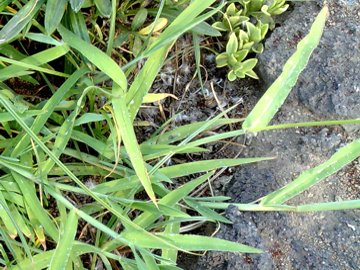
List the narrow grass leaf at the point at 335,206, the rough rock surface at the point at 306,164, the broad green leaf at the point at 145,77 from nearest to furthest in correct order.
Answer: the narrow grass leaf at the point at 335,206
the broad green leaf at the point at 145,77
the rough rock surface at the point at 306,164

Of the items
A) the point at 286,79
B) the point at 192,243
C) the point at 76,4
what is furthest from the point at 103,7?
the point at 192,243

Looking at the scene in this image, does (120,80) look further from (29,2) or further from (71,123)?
(29,2)

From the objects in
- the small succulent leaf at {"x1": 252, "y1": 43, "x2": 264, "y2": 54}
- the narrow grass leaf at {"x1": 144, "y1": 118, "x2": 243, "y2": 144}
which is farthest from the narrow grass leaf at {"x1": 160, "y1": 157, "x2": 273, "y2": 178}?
the small succulent leaf at {"x1": 252, "y1": 43, "x2": 264, "y2": 54}

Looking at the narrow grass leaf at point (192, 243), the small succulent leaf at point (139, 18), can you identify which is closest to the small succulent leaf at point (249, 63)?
the small succulent leaf at point (139, 18)

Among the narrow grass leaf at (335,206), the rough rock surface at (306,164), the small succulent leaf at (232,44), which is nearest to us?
the narrow grass leaf at (335,206)

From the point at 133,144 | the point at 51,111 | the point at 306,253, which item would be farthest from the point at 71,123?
the point at 306,253

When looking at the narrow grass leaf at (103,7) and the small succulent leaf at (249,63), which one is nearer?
the narrow grass leaf at (103,7)

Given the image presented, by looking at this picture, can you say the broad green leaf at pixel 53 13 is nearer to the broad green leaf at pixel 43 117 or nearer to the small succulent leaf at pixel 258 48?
the broad green leaf at pixel 43 117

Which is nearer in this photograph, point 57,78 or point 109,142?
point 109,142
